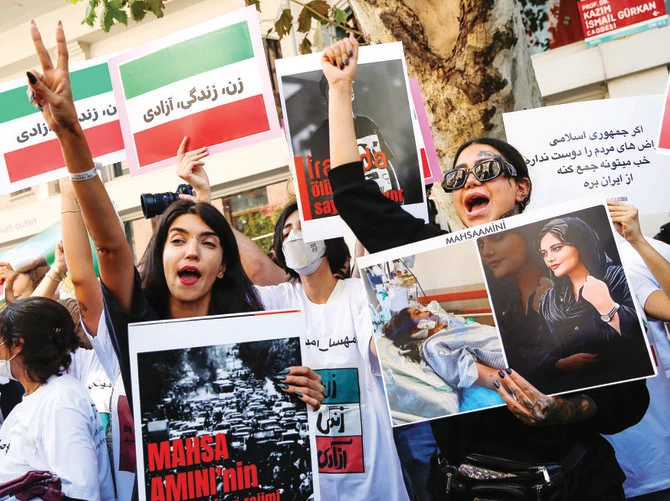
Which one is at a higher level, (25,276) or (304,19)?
(304,19)

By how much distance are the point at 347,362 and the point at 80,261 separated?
3.17ft

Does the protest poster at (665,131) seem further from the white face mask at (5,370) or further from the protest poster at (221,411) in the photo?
the white face mask at (5,370)

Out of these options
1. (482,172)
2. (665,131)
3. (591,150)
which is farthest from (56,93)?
(665,131)

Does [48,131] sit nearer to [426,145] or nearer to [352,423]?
[426,145]

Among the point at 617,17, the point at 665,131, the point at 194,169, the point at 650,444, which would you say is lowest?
the point at 650,444

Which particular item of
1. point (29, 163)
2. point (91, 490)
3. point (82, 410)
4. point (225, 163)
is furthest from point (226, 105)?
point (225, 163)

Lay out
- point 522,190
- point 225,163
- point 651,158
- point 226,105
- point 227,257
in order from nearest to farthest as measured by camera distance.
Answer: point 522,190 < point 227,257 < point 651,158 < point 226,105 < point 225,163

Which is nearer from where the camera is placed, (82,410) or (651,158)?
(82,410)

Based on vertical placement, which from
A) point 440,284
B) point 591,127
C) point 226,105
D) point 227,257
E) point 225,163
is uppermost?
point 225,163

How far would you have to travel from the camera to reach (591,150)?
266 cm

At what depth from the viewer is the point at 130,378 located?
2004 mm

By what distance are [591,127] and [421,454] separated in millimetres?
1366

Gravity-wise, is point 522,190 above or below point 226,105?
below

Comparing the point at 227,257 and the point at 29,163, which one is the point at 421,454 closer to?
the point at 227,257
